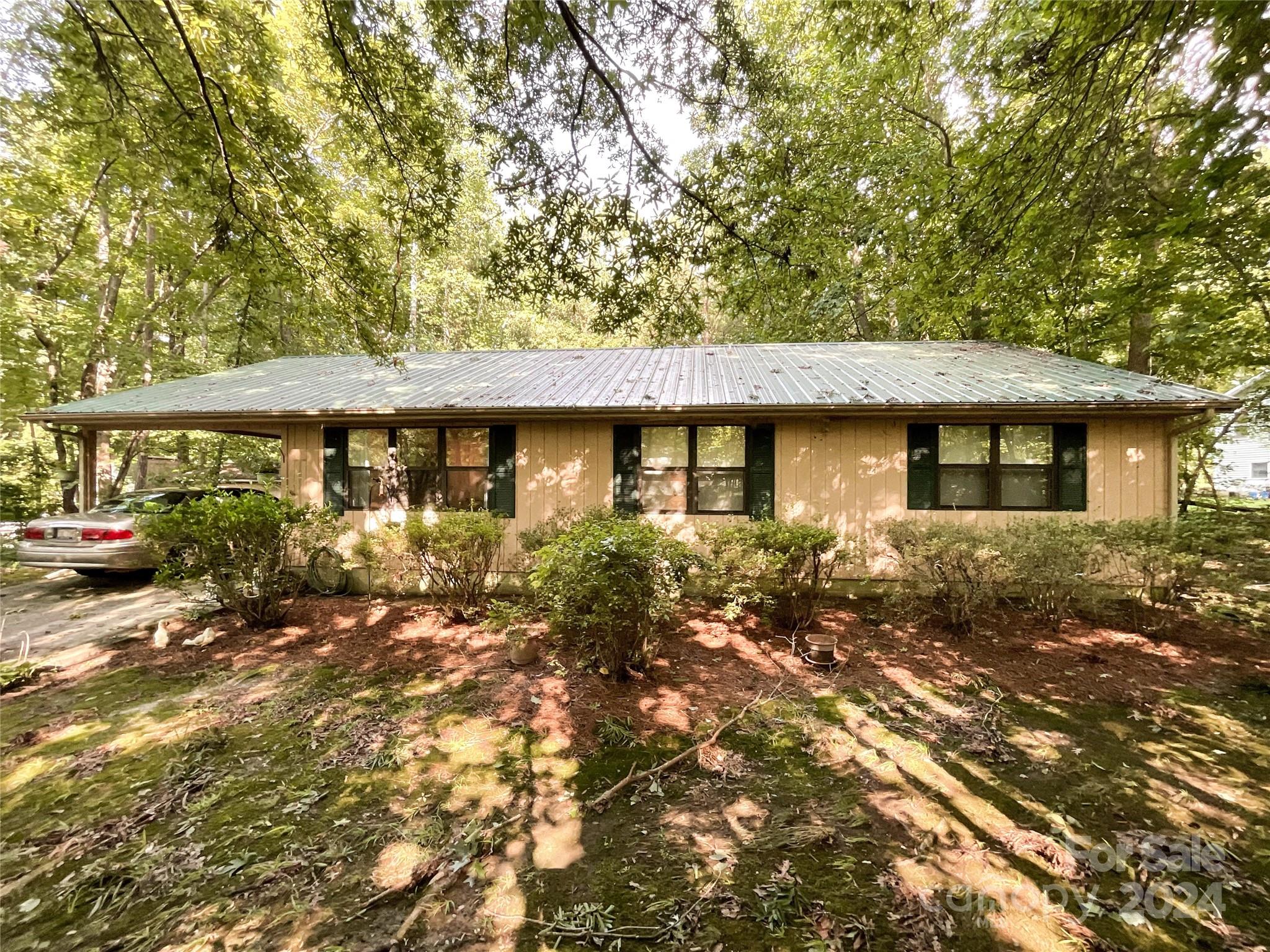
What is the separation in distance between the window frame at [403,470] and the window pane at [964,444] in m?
6.94

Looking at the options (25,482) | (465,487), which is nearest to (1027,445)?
(465,487)

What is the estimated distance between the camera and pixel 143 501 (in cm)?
743

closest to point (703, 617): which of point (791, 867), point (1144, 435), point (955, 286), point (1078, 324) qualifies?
point (791, 867)

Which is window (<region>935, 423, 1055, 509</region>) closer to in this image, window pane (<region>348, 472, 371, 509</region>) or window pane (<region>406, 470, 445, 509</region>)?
window pane (<region>406, 470, 445, 509</region>)

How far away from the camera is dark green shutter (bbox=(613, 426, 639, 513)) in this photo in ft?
23.1

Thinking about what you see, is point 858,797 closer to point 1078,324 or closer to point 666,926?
point 666,926

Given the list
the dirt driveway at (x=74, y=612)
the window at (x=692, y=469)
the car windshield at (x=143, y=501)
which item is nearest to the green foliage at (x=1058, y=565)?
the window at (x=692, y=469)

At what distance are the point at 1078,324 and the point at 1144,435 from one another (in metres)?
3.86

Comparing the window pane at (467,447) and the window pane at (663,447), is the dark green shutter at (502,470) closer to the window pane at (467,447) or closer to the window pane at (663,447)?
the window pane at (467,447)

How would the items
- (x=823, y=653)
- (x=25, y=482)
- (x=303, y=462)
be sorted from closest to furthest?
(x=823, y=653) → (x=303, y=462) → (x=25, y=482)

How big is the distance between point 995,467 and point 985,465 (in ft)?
0.42

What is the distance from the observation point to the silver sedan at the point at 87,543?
6855mm

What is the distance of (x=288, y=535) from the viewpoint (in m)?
5.57

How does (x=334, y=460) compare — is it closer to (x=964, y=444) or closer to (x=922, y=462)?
(x=922, y=462)
